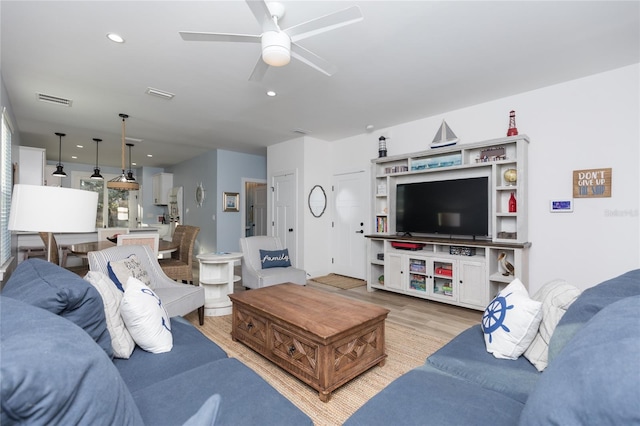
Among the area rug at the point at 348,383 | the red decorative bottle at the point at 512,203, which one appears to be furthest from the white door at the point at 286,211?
the red decorative bottle at the point at 512,203

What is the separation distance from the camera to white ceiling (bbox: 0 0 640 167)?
2180 millimetres

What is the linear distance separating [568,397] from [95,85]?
4515mm

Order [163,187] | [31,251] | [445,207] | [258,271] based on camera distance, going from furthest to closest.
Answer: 1. [163,187]
2. [31,251]
3. [445,207]
4. [258,271]

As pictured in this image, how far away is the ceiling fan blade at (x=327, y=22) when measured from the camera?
170 centimetres

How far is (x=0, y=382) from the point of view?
50 centimetres

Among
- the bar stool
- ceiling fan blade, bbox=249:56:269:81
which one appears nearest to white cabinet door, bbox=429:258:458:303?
ceiling fan blade, bbox=249:56:269:81

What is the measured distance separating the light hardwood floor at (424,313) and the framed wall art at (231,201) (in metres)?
2.58

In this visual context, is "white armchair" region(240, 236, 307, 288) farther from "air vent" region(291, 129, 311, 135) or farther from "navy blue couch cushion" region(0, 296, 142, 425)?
"navy blue couch cushion" region(0, 296, 142, 425)

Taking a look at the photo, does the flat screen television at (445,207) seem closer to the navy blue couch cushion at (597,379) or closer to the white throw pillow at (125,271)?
the navy blue couch cushion at (597,379)

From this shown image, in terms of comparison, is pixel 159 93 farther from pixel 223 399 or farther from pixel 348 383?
pixel 348 383

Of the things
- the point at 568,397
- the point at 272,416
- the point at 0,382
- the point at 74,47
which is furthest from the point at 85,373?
the point at 74,47

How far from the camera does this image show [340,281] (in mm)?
5316

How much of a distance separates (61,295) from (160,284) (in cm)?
192

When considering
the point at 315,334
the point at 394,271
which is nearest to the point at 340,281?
the point at 394,271
